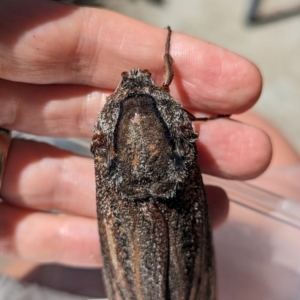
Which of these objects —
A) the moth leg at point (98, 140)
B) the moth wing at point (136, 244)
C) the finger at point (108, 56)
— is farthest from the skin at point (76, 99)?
the moth wing at point (136, 244)

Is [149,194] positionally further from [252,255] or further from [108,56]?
[252,255]

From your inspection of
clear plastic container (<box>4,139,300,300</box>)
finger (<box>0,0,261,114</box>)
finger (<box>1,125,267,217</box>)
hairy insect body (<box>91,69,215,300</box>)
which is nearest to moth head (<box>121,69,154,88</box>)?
hairy insect body (<box>91,69,215,300</box>)

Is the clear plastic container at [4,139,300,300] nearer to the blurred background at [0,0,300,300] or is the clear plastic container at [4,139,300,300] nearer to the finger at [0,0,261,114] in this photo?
the finger at [0,0,261,114]

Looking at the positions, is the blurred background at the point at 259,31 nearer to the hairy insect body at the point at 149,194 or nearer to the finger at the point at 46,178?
the finger at the point at 46,178

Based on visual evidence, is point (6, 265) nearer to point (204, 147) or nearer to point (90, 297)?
point (90, 297)

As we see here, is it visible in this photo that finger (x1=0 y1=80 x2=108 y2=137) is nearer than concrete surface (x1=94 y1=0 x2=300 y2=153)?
Yes

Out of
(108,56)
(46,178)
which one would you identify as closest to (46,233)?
(46,178)
